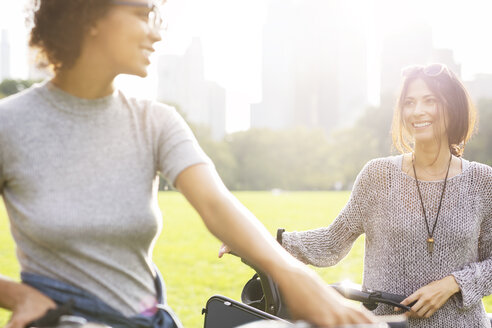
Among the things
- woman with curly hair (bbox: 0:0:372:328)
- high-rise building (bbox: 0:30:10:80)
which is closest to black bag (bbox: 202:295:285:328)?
woman with curly hair (bbox: 0:0:372:328)

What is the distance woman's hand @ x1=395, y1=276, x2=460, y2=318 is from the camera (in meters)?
2.39

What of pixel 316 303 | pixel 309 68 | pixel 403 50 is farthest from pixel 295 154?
pixel 316 303

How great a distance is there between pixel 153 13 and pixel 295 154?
61210 millimetres

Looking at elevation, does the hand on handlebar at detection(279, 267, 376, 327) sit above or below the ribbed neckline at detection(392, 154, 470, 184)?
above

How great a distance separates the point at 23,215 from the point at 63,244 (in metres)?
0.12

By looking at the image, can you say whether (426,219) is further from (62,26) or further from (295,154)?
(295,154)

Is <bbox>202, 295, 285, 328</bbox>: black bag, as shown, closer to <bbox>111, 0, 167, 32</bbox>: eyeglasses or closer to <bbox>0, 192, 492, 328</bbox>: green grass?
<bbox>111, 0, 167, 32</bbox>: eyeglasses

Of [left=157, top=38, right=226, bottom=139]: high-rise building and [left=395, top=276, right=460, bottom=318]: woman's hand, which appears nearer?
[left=395, top=276, right=460, bottom=318]: woman's hand

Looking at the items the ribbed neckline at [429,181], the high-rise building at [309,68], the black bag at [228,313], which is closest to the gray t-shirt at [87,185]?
the black bag at [228,313]

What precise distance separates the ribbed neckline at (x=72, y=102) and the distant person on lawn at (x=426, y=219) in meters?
1.52

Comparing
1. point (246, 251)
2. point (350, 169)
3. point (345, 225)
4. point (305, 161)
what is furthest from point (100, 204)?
point (305, 161)

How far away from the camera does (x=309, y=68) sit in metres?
109

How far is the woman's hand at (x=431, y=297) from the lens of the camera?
7.85ft

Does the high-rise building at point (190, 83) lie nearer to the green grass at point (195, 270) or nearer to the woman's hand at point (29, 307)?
the green grass at point (195, 270)
